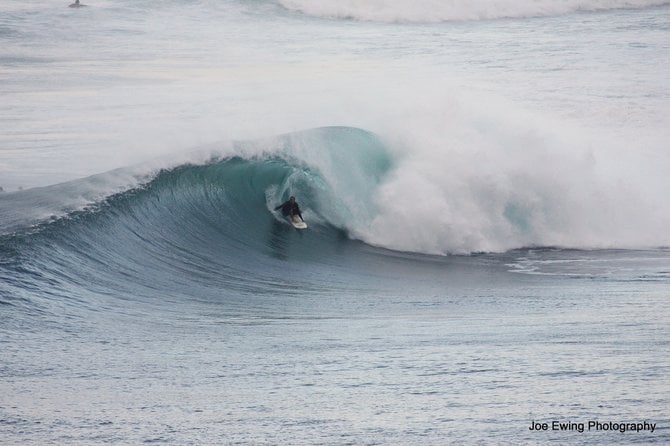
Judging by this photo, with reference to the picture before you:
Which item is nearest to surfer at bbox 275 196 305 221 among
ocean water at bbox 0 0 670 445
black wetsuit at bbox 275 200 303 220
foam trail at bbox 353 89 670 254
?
black wetsuit at bbox 275 200 303 220

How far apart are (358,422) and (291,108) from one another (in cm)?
1849

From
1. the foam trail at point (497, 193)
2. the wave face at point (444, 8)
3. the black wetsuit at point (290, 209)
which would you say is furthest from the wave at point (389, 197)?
the wave face at point (444, 8)

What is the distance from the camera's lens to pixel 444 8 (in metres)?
45.0

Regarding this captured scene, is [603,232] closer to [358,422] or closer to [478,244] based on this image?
[478,244]

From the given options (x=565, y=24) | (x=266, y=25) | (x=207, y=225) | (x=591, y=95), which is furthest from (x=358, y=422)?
(x=565, y=24)

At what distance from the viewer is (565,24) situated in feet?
139

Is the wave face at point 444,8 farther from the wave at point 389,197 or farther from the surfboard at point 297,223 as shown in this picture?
the surfboard at point 297,223

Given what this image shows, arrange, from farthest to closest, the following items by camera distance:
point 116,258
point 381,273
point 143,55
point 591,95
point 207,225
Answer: point 143,55 < point 591,95 < point 207,225 < point 381,273 < point 116,258

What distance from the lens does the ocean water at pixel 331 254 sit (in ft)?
19.6

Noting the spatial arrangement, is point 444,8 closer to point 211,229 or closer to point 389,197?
point 389,197

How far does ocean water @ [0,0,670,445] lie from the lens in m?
5.97

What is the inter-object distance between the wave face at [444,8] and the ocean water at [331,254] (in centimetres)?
1210

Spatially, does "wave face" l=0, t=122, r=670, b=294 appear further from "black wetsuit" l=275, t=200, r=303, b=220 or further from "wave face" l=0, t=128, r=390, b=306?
"black wetsuit" l=275, t=200, r=303, b=220

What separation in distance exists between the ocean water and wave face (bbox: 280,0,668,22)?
39.7 ft
